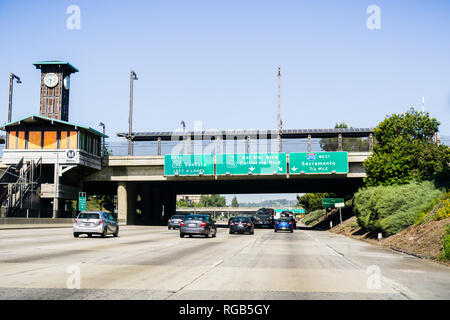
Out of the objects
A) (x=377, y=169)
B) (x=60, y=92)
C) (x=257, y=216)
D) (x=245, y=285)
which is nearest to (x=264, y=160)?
(x=257, y=216)

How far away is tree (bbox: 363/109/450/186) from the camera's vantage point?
3856cm

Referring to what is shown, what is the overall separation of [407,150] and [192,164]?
2420cm

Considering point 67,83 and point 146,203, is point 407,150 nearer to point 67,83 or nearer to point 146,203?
point 146,203

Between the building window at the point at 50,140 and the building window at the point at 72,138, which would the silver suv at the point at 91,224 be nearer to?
the building window at the point at 72,138

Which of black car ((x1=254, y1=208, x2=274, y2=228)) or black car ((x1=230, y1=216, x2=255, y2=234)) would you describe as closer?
black car ((x1=230, y1=216, x2=255, y2=234))

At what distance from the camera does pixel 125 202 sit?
61.2 metres

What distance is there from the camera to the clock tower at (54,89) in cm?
6869

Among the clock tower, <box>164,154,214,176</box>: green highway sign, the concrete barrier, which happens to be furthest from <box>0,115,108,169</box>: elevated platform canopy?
<box>164,154,214,176</box>: green highway sign

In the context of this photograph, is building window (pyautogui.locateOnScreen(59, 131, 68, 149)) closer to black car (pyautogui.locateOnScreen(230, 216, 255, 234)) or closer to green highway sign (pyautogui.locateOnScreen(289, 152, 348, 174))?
green highway sign (pyautogui.locateOnScreen(289, 152, 348, 174))

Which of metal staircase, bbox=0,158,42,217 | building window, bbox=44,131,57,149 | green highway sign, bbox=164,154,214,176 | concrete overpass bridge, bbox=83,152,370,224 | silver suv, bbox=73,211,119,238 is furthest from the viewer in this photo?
building window, bbox=44,131,57,149

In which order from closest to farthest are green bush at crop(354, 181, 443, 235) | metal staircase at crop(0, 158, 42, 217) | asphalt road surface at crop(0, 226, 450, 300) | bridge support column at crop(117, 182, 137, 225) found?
1. asphalt road surface at crop(0, 226, 450, 300)
2. green bush at crop(354, 181, 443, 235)
3. metal staircase at crop(0, 158, 42, 217)
4. bridge support column at crop(117, 182, 137, 225)
